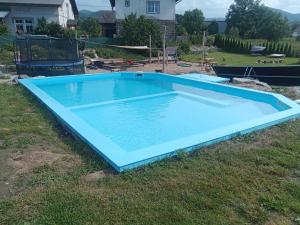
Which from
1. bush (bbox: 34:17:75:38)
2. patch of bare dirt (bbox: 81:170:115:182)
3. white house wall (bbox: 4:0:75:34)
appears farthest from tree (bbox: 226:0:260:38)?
patch of bare dirt (bbox: 81:170:115:182)

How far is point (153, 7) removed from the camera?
28.1 meters

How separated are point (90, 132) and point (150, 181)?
72.7 inches

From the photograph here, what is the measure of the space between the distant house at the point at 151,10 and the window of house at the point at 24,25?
778 centimetres

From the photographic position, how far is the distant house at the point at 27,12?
25.3 m

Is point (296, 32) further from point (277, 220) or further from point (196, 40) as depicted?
point (277, 220)

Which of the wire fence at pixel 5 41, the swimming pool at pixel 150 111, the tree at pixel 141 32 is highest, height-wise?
the tree at pixel 141 32

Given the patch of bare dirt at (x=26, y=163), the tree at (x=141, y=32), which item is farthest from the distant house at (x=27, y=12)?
the patch of bare dirt at (x=26, y=163)

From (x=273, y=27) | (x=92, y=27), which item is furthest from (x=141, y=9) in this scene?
(x=273, y=27)

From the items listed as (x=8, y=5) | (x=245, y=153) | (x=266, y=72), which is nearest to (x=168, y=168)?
(x=245, y=153)

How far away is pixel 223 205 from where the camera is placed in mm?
3188

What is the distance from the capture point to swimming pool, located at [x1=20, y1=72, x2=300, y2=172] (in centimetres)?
470

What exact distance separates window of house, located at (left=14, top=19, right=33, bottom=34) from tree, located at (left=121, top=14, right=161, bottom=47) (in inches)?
394

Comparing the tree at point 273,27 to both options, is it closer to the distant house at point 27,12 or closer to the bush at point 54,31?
the distant house at point 27,12

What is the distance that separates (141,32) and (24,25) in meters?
11.9
